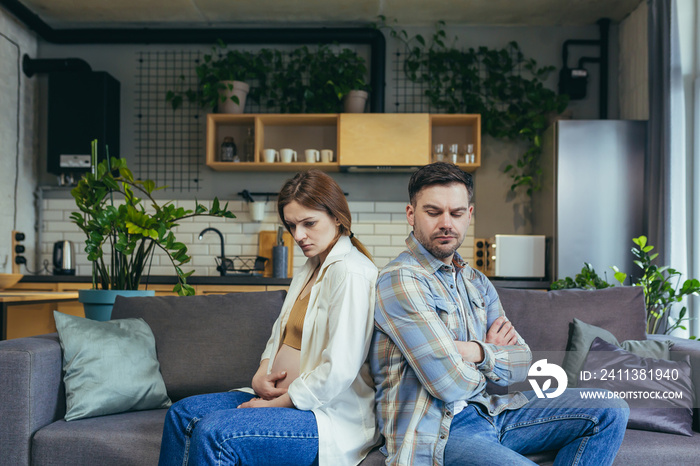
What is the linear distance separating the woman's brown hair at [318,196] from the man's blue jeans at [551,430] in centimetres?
66

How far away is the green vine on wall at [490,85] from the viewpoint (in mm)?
4637

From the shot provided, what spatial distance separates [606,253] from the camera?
4.01 m

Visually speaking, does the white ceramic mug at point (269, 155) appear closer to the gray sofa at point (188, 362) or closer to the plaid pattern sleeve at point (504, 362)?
the gray sofa at point (188, 362)

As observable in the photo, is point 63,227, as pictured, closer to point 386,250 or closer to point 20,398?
point 386,250

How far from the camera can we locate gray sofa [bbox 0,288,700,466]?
1884mm

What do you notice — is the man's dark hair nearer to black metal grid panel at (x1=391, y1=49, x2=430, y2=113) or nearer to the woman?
the woman

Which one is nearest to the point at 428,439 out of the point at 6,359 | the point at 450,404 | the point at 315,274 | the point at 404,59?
the point at 450,404

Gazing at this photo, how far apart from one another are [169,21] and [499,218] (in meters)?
3.12

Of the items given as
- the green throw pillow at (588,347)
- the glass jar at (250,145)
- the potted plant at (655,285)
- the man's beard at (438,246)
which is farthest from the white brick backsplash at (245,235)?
the man's beard at (438,246)

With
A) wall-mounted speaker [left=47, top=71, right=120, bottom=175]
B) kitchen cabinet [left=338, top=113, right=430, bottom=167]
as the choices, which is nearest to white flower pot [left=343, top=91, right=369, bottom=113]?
kitchen cabinet [left=338, top=113, right=430, bottom=167]

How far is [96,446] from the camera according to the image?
1894 mm

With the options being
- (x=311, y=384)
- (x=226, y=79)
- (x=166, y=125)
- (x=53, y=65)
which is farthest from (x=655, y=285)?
(x=53, y=65)

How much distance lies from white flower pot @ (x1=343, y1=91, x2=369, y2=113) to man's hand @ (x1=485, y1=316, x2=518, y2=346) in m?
3.01

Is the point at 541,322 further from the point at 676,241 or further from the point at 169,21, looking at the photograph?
the point at 169,21
